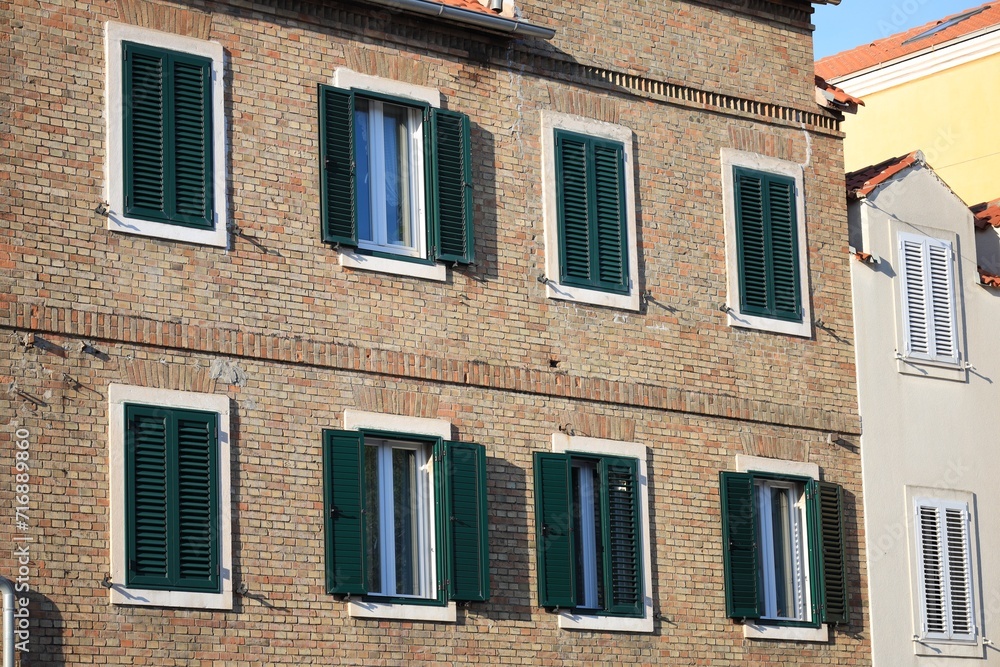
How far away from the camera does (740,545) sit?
20.9 metres

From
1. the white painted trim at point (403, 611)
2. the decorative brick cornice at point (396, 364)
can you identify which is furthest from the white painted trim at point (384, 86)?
the white painted trim at point (403, 611)

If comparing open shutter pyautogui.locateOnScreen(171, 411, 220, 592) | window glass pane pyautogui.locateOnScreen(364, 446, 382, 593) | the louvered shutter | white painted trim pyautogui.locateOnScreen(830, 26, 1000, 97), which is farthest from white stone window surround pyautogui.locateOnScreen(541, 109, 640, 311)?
white painted trim pyautogui.locateOnScreen(830, 26, 1000, 97)

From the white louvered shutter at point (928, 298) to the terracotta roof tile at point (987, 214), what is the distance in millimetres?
1320

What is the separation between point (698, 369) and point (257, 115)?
586 cm

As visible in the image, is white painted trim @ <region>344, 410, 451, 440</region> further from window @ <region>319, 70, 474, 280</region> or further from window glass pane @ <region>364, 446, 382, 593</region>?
window @ <region>319, 70, 474, 280</region>

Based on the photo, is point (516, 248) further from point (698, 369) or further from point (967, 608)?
point (967, 608)

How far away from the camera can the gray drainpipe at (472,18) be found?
1928 cm

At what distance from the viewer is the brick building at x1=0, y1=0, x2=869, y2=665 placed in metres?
16.8

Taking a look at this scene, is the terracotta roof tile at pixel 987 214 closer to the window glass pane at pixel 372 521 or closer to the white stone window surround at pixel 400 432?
the white stone window surround at pixel 400 432

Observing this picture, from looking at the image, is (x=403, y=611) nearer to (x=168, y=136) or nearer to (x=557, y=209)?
(x=557, y=209)

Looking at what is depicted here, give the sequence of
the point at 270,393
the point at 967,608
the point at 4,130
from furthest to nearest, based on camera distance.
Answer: the point at 967,608, the point at 270,393, the point at 4,130

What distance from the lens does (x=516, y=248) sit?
65.2 feet

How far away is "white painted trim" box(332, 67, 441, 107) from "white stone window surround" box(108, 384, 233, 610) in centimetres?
362


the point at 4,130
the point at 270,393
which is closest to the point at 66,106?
the point at 4,130
